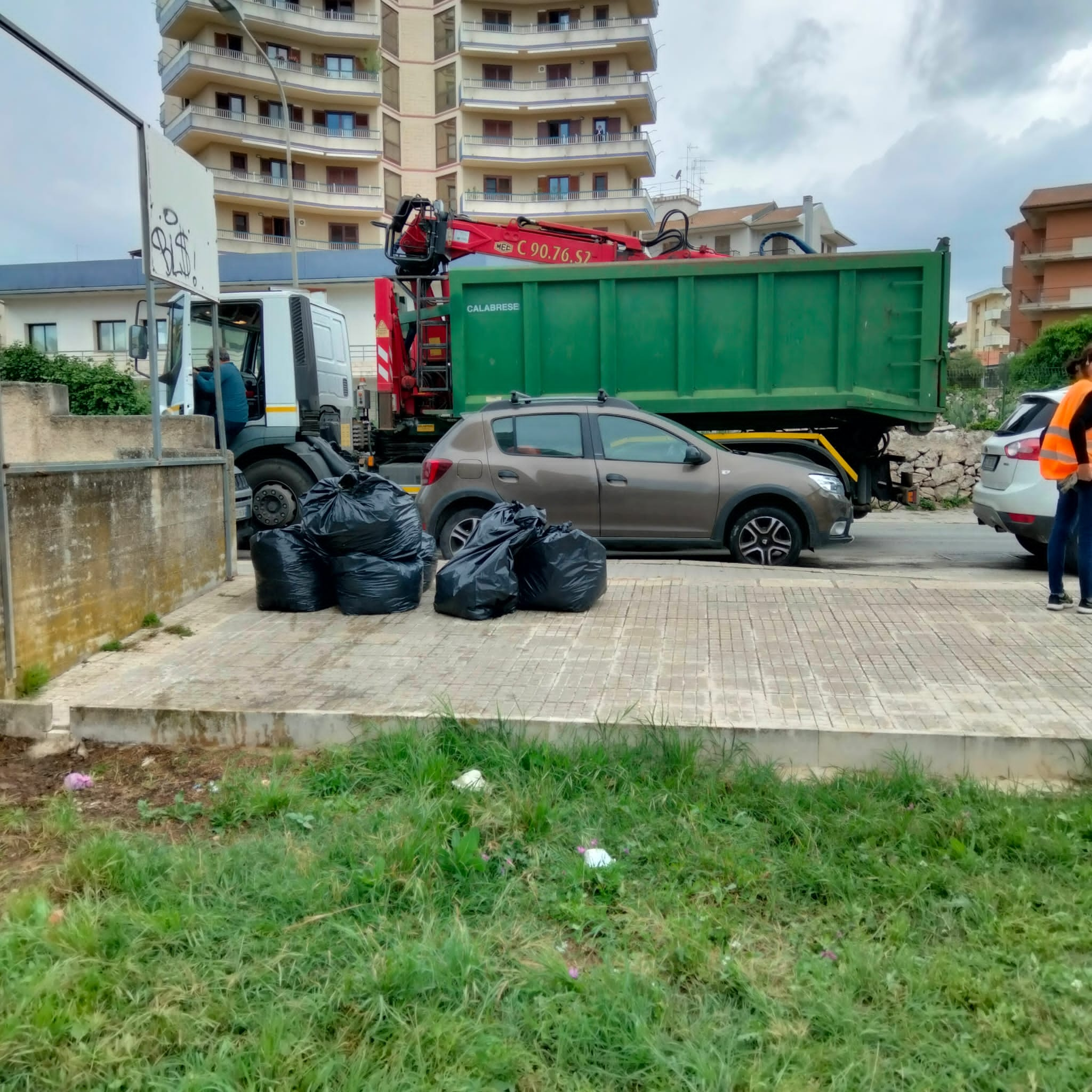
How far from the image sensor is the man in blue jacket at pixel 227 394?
9.93 metres

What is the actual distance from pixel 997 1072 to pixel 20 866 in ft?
10.3

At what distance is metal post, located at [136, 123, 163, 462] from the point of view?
6.25 meters

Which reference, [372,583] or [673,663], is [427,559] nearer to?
[372,583]

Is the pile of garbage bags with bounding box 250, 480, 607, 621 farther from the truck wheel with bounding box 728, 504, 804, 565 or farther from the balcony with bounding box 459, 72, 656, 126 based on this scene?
the balcony with bounding box 459, 72, 656, 126

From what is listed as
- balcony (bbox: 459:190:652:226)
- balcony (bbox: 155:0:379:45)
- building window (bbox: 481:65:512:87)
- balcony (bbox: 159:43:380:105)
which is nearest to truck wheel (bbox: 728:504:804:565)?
balcony (bbox: 459:190:652:226)

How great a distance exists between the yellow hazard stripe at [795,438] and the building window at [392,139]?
142 ft

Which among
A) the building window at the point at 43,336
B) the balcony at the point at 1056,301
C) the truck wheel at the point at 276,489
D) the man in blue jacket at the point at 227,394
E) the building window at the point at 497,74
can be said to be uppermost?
the building window at the point at 497,74

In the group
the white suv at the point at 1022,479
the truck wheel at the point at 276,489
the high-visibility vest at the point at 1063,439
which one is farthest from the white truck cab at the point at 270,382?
the high-visibility vest at the point at 1063,439

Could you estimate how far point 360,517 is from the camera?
6277mm

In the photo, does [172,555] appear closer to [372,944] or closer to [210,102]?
[372,944]

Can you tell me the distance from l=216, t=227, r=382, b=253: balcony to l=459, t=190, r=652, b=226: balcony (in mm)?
5397

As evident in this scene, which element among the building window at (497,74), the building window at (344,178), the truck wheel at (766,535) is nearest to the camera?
the truck wheel at (766,535)

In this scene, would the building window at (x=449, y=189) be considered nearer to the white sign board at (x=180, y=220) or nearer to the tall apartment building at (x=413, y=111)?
the tall apartment building at (x=413, y=111)

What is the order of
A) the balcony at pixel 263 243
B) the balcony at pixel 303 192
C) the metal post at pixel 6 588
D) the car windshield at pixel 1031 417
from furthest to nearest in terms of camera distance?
the balcony at pixel 263 243
the balcony at pixel 303 192
the car windshield at pixel 1031 417
the metal post at pixel 6 588
